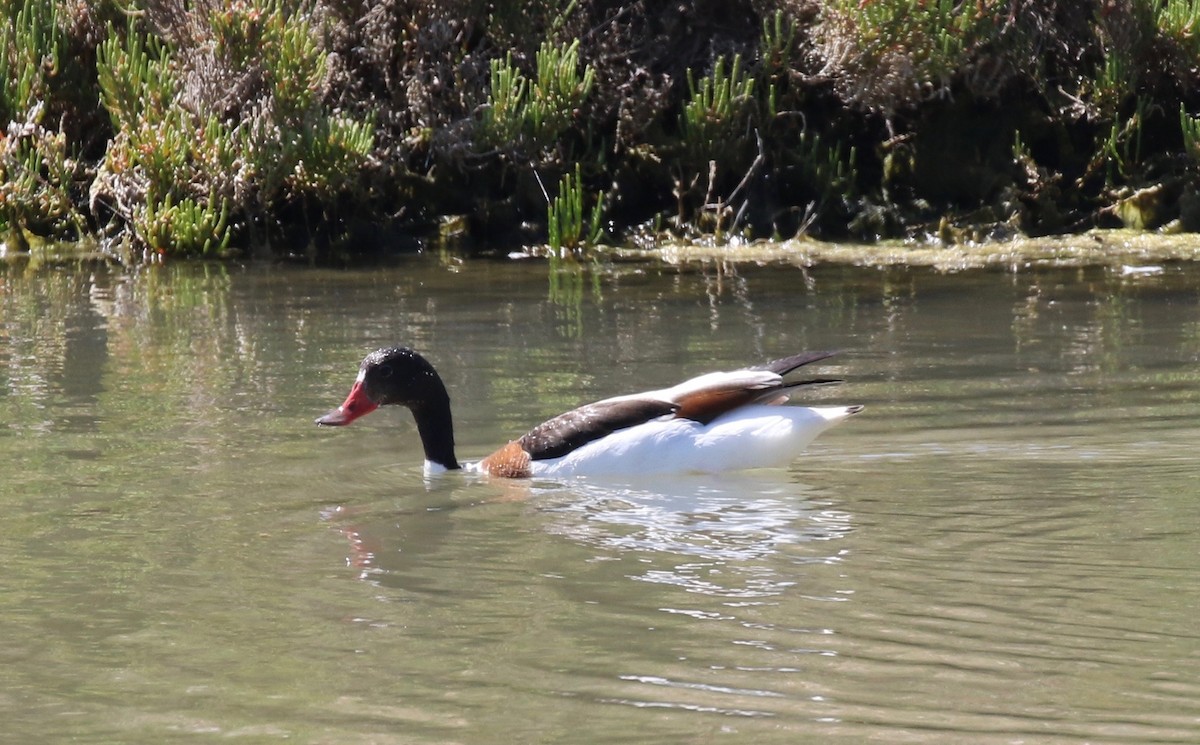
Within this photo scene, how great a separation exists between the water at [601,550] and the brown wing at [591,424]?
25 centimetres

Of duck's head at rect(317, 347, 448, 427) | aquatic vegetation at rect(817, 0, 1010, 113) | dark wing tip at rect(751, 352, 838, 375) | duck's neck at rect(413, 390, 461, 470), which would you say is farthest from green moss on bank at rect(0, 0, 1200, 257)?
dark wing tip at rect(751, 352, 838, 375)

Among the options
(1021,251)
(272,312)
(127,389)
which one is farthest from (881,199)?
(127,389)

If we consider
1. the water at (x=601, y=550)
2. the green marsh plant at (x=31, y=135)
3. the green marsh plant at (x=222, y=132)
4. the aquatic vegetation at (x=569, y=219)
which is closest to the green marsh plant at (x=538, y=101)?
the aquatic vegetation at (x=569, y=219)

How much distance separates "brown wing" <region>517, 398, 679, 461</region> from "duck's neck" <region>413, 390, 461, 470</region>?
15.4 inches

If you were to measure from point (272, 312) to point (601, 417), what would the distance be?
5.46 metres

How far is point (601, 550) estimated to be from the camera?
573 centimetres

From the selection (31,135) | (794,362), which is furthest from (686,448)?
(31,135)

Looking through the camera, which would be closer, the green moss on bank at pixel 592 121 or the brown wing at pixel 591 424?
the brown wing at pixel 591 424

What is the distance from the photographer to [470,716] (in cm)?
406

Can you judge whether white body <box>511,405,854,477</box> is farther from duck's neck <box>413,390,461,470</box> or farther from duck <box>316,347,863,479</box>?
duck's neck <box>413,390,461,470</box>

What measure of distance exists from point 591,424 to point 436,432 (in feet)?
2.57

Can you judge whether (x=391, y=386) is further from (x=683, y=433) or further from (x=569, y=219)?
(x=569, y=219)

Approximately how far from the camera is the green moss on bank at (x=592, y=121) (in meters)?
15.3

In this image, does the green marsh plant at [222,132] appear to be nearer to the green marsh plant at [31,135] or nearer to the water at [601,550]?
the green marsh plant at [31,135]
